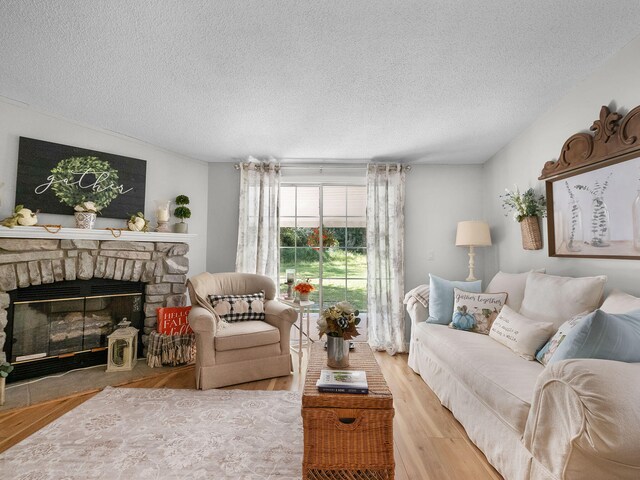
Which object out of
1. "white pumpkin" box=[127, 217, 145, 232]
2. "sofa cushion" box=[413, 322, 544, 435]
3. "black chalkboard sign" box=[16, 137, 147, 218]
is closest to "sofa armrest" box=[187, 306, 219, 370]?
"white pumpkin" box=[127, 217, 145, 232]

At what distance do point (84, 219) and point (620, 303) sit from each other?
4.26 metres

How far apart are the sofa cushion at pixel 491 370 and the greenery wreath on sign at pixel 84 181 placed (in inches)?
140

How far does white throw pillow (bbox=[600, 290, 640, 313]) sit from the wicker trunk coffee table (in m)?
1.43

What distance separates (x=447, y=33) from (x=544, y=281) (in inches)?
77.2

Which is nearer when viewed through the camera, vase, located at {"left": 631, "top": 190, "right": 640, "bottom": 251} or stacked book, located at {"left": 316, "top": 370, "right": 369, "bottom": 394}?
stacked book, located at {"left": 316, "top": 370, "right": 369, "bottom": 394}

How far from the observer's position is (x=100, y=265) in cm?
318

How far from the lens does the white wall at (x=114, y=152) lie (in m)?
2.73

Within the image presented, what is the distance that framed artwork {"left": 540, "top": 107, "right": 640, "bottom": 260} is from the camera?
78.8 inches

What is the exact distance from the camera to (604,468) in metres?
1.17

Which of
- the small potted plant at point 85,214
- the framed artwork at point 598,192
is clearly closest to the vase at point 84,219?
the small potted plant at point 85,214

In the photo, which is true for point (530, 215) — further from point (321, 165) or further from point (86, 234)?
point (86, 234)

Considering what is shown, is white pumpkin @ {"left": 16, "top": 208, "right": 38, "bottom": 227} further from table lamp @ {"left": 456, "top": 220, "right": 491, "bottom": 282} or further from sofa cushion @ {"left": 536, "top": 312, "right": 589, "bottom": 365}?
table lamp @ {"left": 456, "top": 220, "right": 491, "bottom": 282}

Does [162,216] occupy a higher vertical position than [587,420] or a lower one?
higher

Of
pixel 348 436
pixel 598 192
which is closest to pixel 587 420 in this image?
pixel 348 436
